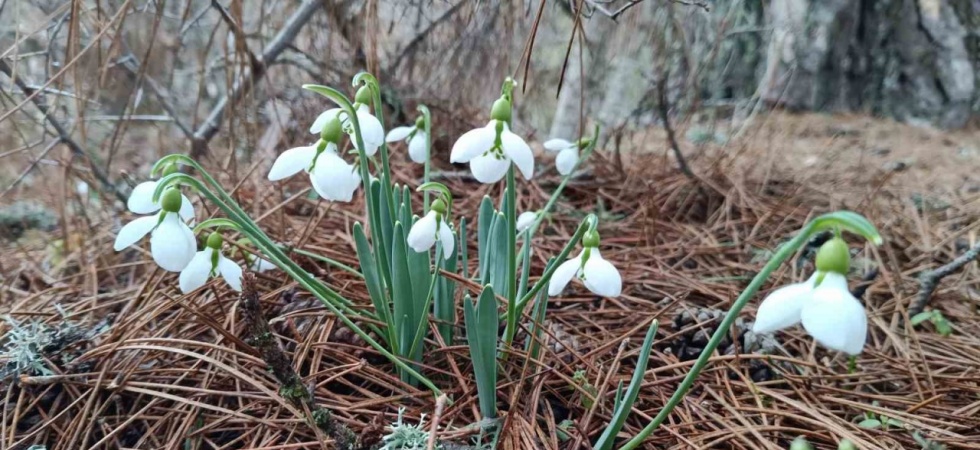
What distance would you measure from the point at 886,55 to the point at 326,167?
4406 millimetres

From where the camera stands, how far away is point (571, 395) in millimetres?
1132

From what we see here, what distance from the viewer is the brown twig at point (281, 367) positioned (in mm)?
763

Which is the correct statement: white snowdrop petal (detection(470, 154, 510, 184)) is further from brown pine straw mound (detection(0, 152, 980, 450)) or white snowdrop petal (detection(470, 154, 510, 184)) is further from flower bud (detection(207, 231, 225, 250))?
flower bud (detection(207, 231, 225, 250))

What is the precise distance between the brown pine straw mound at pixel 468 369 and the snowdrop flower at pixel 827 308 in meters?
0.38

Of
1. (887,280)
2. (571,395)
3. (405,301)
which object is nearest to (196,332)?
(405,301)

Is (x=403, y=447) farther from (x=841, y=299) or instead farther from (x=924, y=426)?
(x=924, y=426)

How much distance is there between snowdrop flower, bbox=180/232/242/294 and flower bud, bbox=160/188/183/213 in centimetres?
13

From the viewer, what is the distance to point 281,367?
0.81 metres

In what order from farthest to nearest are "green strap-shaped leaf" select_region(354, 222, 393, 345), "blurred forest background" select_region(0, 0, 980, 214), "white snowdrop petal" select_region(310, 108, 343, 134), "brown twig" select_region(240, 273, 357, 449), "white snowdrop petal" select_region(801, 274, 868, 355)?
"blurred forest background" select_region(0, 0, 980, 214) < "green strap-shaped leaf" select_region(354, 222, 393, 345) < "white snowdrop petal" select_region(310, 108, 343, 134) < "brown twig" select_region(240, 273, 357, 449) < "white snowdrop petal" select_region(801, 274, 868, 355)

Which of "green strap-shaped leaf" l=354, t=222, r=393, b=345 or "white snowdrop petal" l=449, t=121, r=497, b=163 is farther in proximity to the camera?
"green strap-shaped leaf" l=354, t=222, r=393, b=345

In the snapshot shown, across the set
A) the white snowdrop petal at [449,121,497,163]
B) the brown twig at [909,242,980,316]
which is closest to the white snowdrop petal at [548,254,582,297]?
the white snowdrop petal at [449,121,497,163]

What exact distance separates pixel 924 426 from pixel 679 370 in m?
0.44

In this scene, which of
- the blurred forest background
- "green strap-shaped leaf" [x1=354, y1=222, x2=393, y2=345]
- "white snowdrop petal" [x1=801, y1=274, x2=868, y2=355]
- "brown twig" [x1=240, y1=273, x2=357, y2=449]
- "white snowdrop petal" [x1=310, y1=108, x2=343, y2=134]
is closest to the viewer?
"white snowdrop petal" [x1=801, y1=274, x2=868, y2=355]

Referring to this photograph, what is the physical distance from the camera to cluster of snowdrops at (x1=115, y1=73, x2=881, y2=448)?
0.69m
